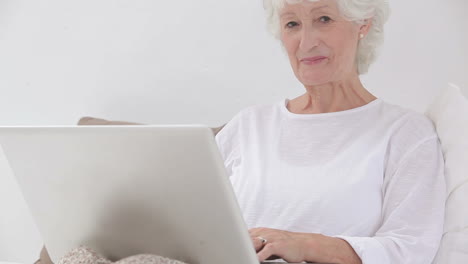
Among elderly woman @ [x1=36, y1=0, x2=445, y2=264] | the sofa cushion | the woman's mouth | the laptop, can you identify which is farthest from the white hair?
the laptop

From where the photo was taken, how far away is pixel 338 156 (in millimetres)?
1598

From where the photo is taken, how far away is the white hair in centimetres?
161

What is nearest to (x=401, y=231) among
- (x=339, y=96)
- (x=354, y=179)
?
(x=354, y=179)

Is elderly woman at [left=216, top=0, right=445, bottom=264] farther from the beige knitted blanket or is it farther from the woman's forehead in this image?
the beige knitted blanket

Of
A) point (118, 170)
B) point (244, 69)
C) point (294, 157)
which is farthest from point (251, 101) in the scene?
point (118, 170)

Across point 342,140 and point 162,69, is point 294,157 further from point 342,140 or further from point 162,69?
point 162,69

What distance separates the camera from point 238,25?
7.45ft

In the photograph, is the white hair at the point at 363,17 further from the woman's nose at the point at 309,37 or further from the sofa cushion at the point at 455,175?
the sofa cushion at the point at 455,175

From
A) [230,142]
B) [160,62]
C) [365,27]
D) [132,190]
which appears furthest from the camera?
[160,62]

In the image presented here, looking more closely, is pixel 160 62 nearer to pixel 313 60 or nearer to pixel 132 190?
pixel 313 60

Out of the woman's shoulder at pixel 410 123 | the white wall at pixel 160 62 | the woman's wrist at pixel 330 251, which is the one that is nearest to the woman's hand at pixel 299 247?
the woman's wrist at pixel 330 251

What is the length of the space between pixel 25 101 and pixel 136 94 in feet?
1.72

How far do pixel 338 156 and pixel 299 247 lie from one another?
1.18 ft

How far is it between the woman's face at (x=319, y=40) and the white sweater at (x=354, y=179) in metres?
0.10
